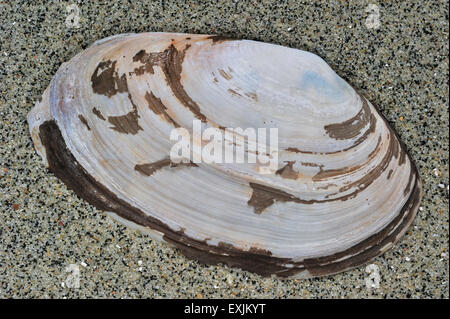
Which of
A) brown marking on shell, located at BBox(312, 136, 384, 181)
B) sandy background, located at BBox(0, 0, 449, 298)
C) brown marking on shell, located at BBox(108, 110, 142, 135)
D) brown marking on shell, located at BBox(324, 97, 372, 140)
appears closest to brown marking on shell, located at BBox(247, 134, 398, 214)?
brown marking on shell, located at BBox(312, 136, 384, 181)

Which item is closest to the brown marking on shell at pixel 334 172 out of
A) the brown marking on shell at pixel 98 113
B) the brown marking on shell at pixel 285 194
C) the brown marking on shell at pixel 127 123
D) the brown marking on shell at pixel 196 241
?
the brown marking on shell at pixel 285 194

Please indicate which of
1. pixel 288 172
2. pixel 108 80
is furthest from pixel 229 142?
pixel 108 80

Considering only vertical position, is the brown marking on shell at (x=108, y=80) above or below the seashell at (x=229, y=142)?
above

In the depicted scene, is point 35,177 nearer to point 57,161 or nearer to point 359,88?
point 57,161

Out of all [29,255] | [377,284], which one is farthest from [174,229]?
[377,284]

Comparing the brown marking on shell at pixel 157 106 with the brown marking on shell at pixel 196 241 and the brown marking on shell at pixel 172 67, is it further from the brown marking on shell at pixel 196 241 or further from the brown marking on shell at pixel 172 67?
the brown marking on shell at pixel 196 241

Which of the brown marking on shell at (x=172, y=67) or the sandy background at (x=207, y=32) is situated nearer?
the brown marking on shell at (x=172, y=67)

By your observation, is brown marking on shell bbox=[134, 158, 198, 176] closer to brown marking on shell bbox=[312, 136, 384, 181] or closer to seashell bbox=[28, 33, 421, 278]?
seashell bbox=[28, 33, 421, 278]
